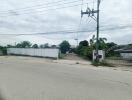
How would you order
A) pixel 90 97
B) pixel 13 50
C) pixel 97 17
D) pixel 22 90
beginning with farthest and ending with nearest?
pixel 13 50 → pixel 97 17 → pixel 22 90 → pixel 90 97

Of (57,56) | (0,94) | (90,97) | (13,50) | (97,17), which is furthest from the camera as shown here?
(13,50)

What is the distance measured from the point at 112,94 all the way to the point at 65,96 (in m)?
1.80

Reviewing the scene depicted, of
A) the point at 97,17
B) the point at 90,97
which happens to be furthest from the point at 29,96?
the point at 97,17

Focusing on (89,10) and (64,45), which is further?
(64,45)

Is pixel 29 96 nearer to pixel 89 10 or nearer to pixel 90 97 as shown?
pixel 90 97

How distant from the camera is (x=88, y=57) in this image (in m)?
45.6

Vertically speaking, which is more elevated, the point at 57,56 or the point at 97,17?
the point at 97,17

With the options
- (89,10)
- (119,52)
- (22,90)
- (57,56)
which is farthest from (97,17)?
(119,52)

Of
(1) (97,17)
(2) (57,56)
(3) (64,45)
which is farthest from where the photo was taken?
(3) (64,45)

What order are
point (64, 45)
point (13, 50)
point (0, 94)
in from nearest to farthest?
point (0, 94) → point (13, 50) → point (64, 45)

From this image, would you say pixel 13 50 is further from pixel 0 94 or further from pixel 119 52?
pixel 0 94

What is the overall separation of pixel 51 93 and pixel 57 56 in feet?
116

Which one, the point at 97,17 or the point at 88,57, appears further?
the point at 88,57

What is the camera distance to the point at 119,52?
6250cm
